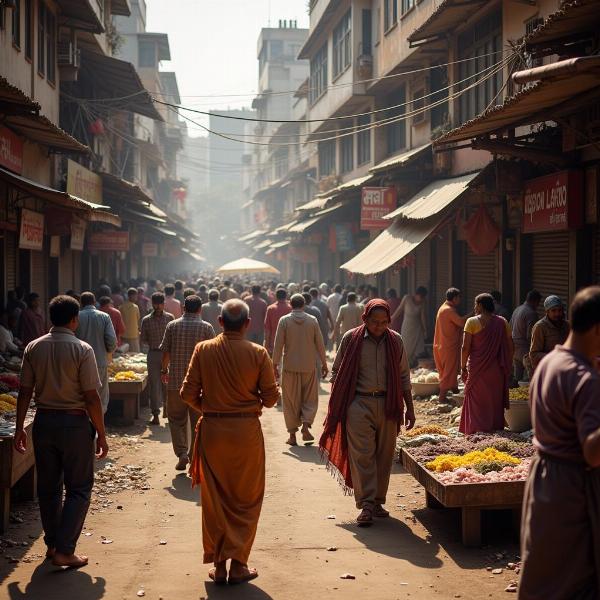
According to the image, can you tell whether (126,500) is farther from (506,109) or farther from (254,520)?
(506,109)

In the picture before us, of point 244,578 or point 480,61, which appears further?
point 480,61

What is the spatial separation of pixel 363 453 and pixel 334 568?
1.38 meters

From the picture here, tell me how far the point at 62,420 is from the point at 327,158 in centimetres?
3007

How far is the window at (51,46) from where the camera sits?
61.4 ft

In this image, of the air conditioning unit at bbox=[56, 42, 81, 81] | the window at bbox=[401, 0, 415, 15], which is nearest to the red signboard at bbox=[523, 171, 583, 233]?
the window at bbox=[401, 0, 415, 15]

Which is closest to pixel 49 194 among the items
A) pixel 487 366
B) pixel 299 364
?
pixel 299 364

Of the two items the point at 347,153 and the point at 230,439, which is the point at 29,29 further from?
the point at 347,153

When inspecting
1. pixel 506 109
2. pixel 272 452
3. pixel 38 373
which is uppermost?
pixel 506 109

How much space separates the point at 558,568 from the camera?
3803 millimetres

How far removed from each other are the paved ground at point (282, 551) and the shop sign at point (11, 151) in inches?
255

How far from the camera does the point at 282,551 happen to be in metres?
6.56

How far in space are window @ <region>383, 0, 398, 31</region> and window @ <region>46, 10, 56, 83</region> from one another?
8221mm

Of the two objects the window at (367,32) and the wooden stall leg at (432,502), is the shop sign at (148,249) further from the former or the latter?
the wooden stall leg at (432,502)

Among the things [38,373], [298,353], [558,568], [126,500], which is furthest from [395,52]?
[558,568]
